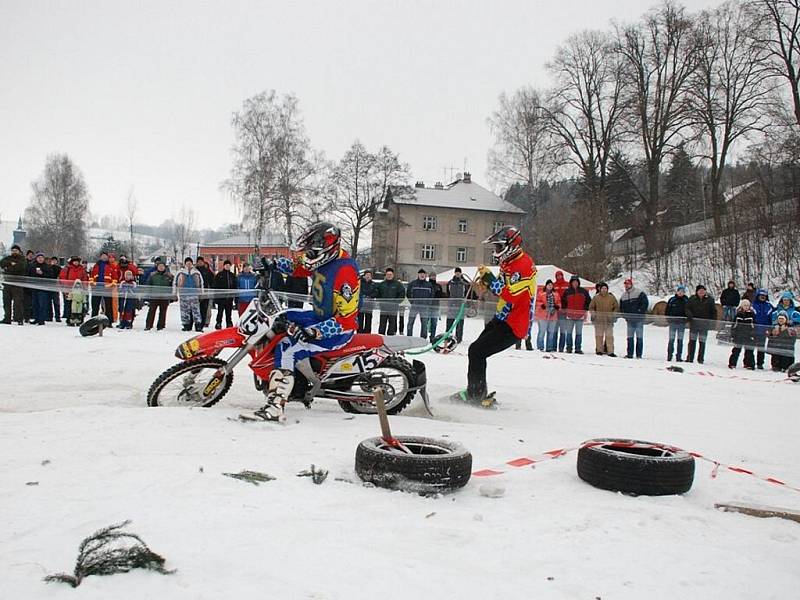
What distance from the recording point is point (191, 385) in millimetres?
6535

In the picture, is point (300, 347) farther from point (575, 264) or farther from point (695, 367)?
point (575, 264)

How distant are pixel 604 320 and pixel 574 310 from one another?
80cm

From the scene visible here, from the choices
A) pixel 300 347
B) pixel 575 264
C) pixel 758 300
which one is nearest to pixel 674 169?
pixel 575 264

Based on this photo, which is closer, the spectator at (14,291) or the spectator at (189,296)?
the spectator at (14,291)

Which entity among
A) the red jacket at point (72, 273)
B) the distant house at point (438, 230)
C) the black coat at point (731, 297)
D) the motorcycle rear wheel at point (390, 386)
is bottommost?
the motorcycle rear wheel at point (390, 386)

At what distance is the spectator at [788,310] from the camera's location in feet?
46.3

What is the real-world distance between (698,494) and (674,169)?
47.5 meters

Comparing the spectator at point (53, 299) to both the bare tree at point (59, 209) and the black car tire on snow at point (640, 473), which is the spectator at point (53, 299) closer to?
the black car tire on snow at point (640, 473)

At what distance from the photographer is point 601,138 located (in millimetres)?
43594

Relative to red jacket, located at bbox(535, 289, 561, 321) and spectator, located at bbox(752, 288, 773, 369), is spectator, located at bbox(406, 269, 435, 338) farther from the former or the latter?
spectator, located at bbox(752, 288, 773, 369)

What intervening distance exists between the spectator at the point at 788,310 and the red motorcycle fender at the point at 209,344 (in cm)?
1288

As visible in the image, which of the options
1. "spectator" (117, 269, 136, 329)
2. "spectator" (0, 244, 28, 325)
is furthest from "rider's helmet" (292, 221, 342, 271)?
"spectator" (0, 244, 28, 325)

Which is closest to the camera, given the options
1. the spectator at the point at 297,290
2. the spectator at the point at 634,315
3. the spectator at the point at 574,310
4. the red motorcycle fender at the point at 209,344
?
the red motorcycle fender at the point at 209,344

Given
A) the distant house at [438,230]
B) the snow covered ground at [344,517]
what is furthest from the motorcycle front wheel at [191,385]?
the distant house at [438,230]
